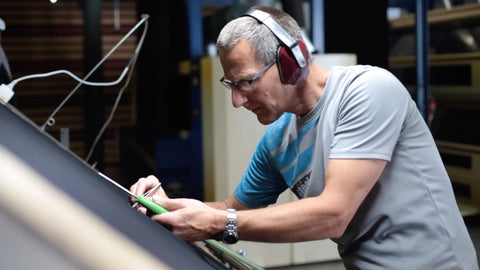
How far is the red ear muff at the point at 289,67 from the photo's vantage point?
4.03ft

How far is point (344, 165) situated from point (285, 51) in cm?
28

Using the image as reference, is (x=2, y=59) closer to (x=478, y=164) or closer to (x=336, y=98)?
(x=336, y=98)

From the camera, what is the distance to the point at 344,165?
111 cm

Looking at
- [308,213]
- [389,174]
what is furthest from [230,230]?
[389,174]

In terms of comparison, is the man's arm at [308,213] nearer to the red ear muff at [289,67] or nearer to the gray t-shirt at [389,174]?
the gray t-shirt at [389,174]

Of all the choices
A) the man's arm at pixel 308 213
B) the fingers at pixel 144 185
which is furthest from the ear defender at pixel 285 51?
the fingers at pixel 144 185

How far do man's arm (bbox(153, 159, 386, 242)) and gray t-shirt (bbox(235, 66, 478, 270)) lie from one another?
44 mm

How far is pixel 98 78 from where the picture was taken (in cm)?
385

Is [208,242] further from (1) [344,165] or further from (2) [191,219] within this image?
(1) [344,165]

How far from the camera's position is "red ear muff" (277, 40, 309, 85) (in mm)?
1227

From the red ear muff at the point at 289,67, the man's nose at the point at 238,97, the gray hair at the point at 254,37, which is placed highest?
the gray hair at the point at 254,37

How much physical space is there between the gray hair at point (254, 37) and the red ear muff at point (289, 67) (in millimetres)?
16

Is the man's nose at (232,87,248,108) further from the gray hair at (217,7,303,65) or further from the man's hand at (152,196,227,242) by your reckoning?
the man's hand at (152,196,227,242)

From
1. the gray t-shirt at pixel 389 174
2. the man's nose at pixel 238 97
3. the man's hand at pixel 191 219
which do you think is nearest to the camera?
the man's hand at pixel 191 219
